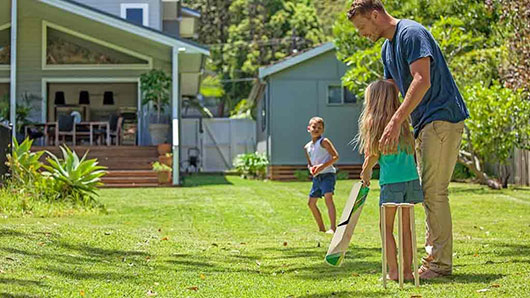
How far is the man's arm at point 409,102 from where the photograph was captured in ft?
16.7

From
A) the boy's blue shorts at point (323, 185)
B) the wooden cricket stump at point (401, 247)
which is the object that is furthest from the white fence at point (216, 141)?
the wooden cricket stump at point (401, 247)

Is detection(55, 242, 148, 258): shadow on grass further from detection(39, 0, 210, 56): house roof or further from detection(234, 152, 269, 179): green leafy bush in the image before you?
detection(234, 152, 269, 179): green leafy bush

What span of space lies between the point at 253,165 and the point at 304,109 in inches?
115

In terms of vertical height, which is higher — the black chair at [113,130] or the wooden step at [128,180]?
the black chair at [113,130]

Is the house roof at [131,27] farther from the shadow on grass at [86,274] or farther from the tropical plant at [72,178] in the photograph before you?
the shadow on grass at [86,274]

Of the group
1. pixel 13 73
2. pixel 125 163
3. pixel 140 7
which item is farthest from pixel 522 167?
pixel 140 7

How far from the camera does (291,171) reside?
2505 cm

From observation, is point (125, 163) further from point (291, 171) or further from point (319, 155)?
point (319, 155)

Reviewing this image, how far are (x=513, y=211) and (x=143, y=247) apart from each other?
6.51 metres

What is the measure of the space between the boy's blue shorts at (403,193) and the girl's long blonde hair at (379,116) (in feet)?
0.70

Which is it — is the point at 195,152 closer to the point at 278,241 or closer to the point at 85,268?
the point at 278,241

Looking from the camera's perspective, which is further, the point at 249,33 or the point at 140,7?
the point at 249,33

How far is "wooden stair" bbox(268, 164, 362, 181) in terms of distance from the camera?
Result: 81.5 feet

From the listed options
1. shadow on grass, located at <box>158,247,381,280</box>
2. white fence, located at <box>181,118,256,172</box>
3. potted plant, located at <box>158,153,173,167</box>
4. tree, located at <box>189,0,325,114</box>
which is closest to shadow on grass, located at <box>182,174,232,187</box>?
potted plant, located at <box>158,153,173,167</box>
